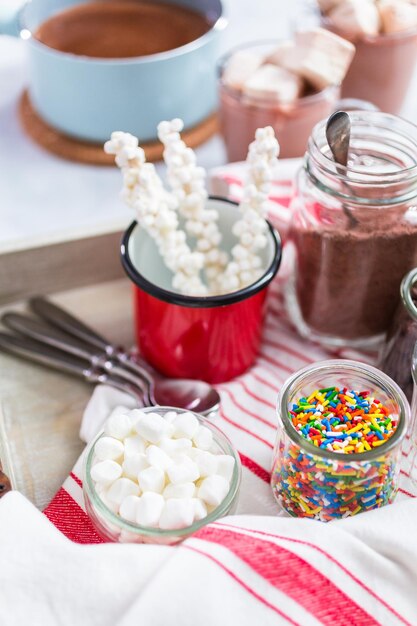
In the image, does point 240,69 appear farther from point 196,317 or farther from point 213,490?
point 213,490

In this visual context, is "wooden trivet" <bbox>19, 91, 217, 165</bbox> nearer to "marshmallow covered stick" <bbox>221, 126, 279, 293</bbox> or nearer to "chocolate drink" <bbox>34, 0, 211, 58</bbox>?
"chocolate drink" <bbox>34, 0, 211, 58</bbox>

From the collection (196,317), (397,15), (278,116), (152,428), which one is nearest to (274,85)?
(278,116)

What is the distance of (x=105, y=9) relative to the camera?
876 millimetres

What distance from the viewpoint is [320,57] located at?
0.74 meters

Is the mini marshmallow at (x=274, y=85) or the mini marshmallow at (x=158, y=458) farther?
the mini marshmallow at (x=274, y=85)

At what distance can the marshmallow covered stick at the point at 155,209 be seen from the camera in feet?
1.85

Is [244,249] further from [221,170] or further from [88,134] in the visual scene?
[88,134]

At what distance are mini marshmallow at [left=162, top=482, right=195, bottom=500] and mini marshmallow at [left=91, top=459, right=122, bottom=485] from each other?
0.03m

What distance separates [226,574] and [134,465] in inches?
3.7

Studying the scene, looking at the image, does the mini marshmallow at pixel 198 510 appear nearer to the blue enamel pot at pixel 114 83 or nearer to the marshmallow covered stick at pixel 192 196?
the marshmallow covered stick at pixel 192 196

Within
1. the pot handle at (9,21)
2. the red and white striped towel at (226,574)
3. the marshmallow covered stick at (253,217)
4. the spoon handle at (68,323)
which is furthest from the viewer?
the pot handle at (9,21)

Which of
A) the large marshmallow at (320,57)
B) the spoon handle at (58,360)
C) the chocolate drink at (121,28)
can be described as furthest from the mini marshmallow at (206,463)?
the chocolate drink at (121,28)

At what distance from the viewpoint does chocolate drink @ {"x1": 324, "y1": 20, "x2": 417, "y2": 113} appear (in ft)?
2.57

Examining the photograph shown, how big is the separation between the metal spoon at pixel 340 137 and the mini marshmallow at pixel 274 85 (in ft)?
0.53
